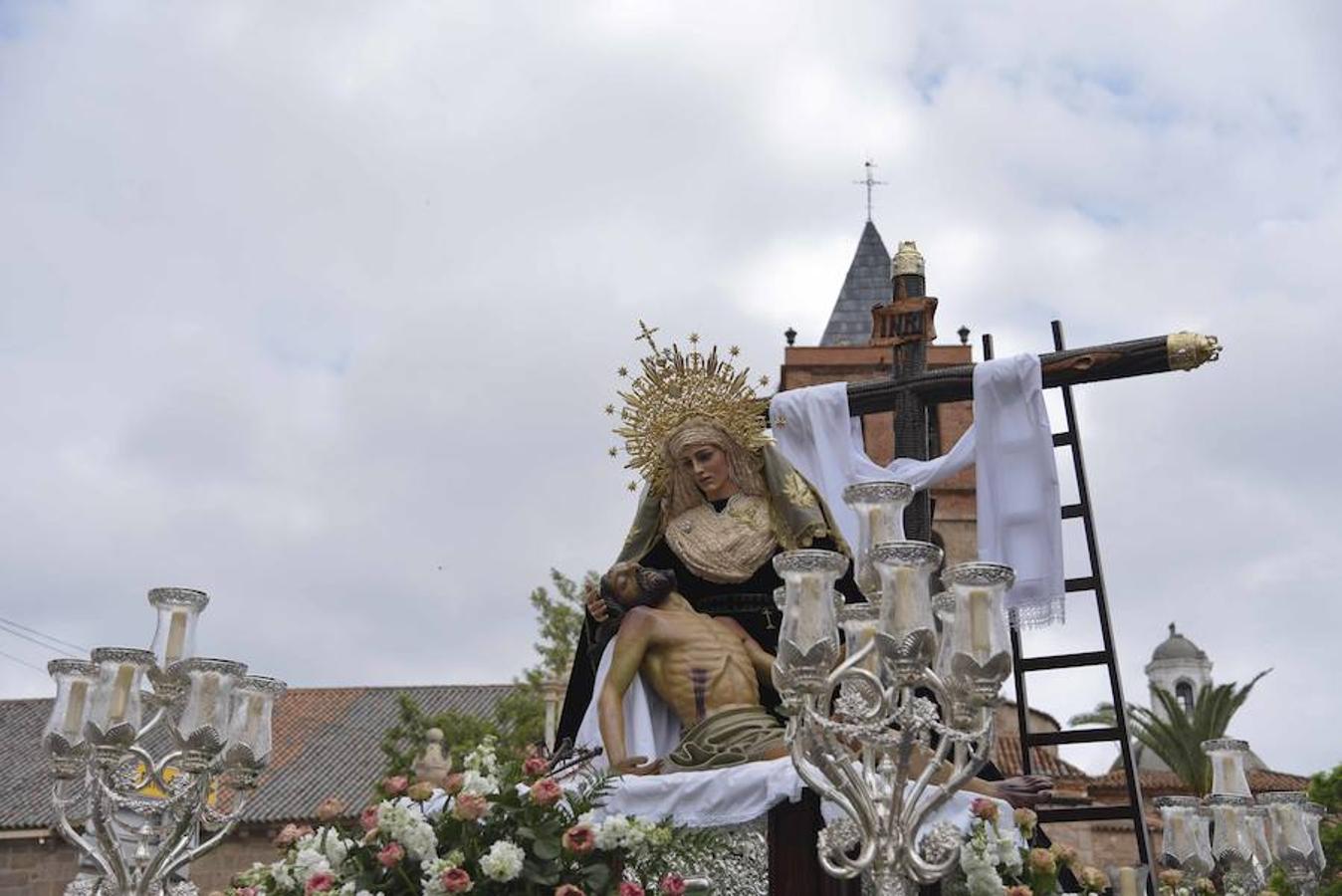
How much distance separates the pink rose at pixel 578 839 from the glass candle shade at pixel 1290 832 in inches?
174

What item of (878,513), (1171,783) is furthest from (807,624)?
(1171,783)

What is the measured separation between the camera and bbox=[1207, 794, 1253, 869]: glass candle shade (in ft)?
24.8

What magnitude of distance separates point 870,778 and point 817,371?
2379cm

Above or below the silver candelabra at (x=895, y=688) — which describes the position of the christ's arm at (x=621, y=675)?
above

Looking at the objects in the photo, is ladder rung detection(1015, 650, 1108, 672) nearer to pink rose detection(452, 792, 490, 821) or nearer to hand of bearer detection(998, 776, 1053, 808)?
hand of bearer detection(998, 776, 1053, 808)

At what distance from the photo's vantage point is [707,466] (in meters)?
7.44

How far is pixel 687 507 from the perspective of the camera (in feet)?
24.8

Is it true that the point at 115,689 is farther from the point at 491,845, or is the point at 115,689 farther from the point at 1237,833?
the point at 1237,833

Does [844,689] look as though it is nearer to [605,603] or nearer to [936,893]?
[936,893]

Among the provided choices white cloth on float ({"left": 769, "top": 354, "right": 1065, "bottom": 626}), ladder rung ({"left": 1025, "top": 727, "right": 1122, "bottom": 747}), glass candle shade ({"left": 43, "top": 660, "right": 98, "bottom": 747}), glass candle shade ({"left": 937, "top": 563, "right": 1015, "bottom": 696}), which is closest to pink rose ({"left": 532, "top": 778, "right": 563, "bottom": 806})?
glass candle shade ({"left": 937, "top": 563, "right": 1015, "bottom": 696})

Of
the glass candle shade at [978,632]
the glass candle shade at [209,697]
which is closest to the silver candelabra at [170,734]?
the glass candle shade at [209,697]

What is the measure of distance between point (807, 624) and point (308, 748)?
1303 inches

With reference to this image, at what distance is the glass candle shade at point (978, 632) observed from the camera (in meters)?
4.39

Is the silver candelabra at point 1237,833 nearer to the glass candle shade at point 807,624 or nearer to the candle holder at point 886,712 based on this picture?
the candle holder at point 886,712
